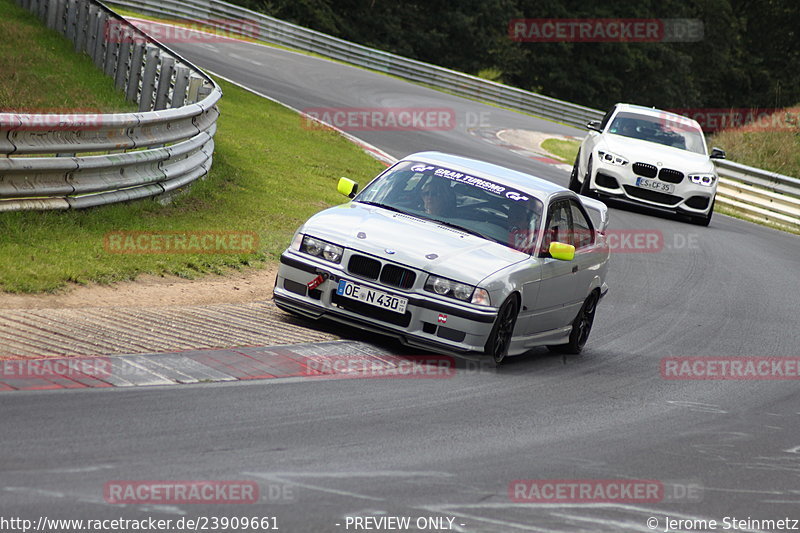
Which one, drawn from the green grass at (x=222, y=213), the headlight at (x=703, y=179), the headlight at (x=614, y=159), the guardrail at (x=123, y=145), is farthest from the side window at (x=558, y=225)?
the headlight at (x=703, y=179)

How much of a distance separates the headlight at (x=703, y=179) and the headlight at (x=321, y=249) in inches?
515

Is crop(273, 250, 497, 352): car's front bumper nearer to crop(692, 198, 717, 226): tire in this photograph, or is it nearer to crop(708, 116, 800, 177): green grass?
crop(692, 198, 717, 226): tire

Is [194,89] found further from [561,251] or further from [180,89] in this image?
[561,251]

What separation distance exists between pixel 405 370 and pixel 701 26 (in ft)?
231

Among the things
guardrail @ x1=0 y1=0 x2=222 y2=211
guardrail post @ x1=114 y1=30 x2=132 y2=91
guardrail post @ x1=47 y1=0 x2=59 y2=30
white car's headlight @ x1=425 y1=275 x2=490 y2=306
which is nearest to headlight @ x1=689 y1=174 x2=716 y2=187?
guardrail @ x1=0 y1=0 x2=222 y2=211

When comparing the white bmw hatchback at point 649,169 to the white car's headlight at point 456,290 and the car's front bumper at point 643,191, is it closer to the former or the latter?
the car's front bumper at point 643,191

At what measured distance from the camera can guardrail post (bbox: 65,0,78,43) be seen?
2334 centimetres

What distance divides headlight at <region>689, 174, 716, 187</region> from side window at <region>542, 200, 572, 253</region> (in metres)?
10.9

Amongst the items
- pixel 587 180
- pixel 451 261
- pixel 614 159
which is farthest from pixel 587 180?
pixel 451 261

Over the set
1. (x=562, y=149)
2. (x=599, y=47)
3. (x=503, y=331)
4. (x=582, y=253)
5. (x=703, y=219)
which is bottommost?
(x=562, y=149)

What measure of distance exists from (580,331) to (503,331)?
72.2 inches

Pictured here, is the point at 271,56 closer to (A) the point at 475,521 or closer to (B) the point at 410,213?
(B) the point at 410,213

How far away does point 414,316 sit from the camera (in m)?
8.84

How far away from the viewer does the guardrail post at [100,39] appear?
2123cm
